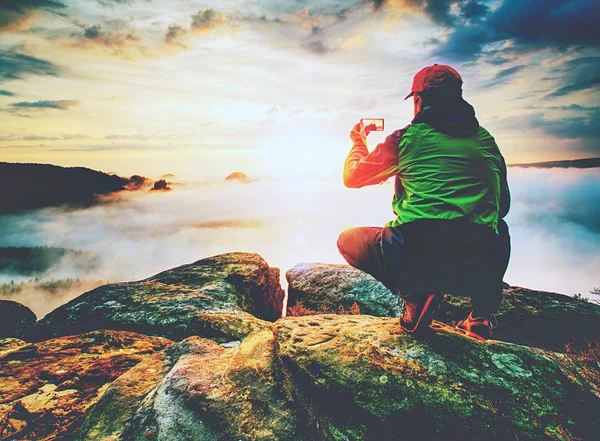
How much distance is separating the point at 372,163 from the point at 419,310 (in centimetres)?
219

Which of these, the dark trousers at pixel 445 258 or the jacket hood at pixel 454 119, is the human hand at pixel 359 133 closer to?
the jacket hood at pixel 454 119

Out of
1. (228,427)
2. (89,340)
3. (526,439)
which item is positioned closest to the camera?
(228,427)

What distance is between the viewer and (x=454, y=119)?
384 centimetres

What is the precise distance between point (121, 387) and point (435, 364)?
4.08 m

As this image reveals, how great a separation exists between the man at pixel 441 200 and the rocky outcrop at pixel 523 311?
329 cm

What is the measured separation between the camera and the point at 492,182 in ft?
12.4

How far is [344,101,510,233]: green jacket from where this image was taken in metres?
3.68

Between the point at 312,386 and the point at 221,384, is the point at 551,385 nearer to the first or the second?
the point at 312,386

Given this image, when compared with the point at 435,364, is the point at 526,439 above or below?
below

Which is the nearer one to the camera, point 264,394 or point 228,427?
point 228,427

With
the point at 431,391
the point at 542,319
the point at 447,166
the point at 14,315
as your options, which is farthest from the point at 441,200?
the point at 14,315

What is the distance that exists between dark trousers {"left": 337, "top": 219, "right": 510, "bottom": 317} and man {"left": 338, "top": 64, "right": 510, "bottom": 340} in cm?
1

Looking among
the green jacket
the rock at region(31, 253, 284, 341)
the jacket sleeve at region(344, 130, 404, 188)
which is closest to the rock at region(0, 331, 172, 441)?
the rock at region(31, 253, 284, 341)

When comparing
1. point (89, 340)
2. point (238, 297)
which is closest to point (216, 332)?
point (89, 340)
